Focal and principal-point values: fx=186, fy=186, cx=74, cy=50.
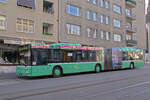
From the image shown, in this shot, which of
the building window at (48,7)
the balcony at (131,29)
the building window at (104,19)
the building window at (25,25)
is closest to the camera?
the building window at (25,25)

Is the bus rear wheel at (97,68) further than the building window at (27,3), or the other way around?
the building window at (27,3)

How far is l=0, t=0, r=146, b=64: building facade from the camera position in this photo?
21.2m

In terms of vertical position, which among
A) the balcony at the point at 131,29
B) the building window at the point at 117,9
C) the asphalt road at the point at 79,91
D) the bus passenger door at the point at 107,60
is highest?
the building window at the point at 117,9

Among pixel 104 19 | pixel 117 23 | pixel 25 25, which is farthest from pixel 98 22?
pixel 25 25

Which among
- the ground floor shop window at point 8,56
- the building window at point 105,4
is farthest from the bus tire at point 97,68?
the building window at point 105,4

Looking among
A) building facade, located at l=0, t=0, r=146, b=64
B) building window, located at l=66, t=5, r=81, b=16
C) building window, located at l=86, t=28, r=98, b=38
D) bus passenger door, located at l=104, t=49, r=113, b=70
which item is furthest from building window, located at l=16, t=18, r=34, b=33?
building window, located at l=86, t=28, r=98, b=38

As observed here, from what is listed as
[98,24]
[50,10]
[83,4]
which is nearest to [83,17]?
[83,4]

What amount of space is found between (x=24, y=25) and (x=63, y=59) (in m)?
8.61

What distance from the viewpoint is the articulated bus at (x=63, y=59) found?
48.4ft

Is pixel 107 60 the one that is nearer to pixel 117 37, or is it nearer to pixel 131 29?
pixel 117 37

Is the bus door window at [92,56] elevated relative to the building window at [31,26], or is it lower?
lower

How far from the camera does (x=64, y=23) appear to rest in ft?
88.0

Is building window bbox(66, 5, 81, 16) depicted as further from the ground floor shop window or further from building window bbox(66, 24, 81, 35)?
the ground floor shop window

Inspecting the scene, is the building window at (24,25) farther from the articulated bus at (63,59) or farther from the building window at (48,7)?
the articulated bus at (63,59)
